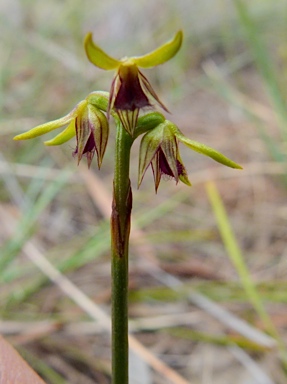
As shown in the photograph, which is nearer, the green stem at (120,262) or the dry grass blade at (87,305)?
the green stem at (120,262)

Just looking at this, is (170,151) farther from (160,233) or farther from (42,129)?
(160,233)

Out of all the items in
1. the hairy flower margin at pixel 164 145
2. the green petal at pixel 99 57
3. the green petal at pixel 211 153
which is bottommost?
the green petal at pixel 211 153

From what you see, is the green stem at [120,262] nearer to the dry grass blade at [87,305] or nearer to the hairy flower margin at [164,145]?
the hairy flower margin at [164,145]

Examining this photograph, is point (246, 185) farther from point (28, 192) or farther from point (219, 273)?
point (28, 192)

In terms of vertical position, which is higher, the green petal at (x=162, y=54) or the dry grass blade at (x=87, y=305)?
the green petal at (x=162, y=54)

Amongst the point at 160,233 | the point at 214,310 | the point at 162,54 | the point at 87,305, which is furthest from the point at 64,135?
the point at 160,233

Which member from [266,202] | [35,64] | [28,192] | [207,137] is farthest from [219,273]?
[35,64]

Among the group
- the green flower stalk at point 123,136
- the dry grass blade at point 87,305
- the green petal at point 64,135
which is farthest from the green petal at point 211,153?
the dry grass blade at point 87,305
